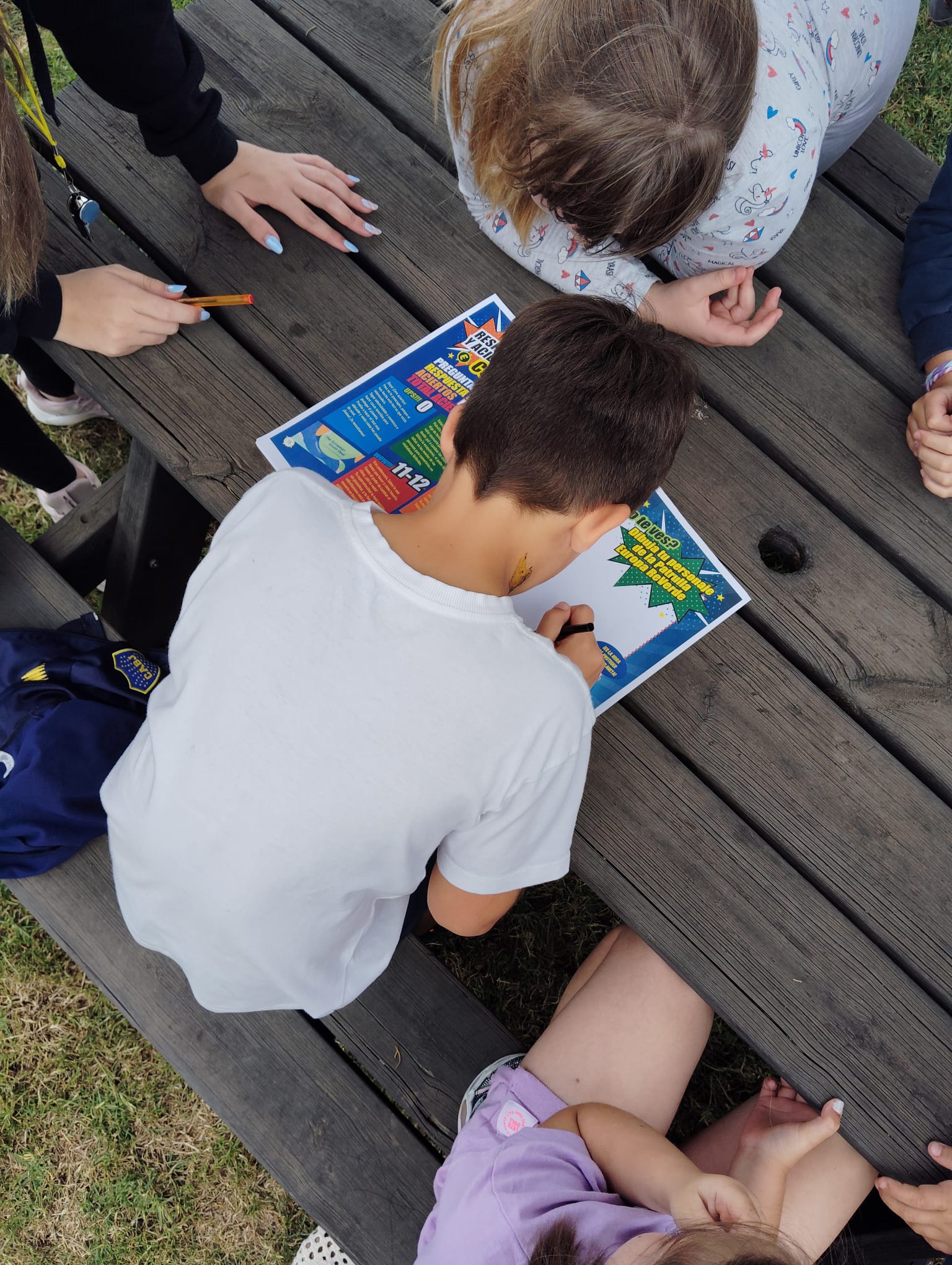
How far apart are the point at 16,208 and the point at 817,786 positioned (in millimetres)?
1168

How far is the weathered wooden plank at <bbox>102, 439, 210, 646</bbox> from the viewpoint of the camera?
1.38 meters

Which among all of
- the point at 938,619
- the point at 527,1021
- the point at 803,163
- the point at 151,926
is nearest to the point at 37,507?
the point at 151,926

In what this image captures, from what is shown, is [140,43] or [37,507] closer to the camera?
[140,43]

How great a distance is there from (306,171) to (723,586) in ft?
2.74

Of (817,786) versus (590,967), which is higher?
(817,786)

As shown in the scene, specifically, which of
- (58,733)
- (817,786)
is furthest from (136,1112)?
(817,786)

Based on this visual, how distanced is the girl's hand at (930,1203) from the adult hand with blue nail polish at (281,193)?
1.40 m

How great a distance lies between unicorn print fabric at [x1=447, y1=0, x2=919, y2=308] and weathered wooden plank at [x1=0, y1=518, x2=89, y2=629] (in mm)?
830

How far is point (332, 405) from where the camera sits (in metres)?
1.17

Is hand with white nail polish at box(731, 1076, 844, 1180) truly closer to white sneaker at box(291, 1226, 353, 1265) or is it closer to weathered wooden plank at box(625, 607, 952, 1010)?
weathered wooden plank at box(625, 607, 952, 1010)

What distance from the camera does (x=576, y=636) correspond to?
40.6 inches

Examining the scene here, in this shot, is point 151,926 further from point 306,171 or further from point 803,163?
point 803,163

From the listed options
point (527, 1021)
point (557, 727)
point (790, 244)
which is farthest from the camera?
point (527, 1021)

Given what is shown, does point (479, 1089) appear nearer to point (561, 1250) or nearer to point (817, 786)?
point (561, 1250)
